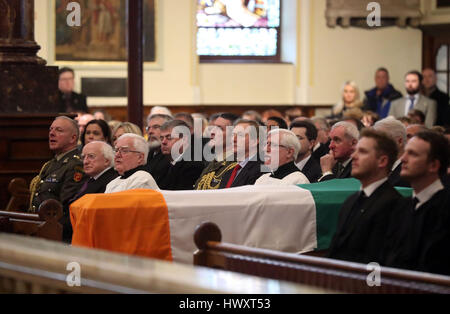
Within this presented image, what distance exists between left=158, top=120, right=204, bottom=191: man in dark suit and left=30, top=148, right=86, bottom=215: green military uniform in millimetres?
720

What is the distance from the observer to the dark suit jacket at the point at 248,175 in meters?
5.88

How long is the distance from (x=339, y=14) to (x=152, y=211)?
11.7m

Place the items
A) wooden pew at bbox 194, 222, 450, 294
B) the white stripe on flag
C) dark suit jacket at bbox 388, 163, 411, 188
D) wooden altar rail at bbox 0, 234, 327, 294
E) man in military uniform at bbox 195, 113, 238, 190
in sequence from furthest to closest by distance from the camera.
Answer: man in military uniform at bbox 195, 113, 238, 190
dark suit jacket at bbox 388, 163, 411, 188
the white stripe on flag
wooden pew at bbox 194, 222, 450, 294
wooden altar rail at bbox 0, 234, 327, 294

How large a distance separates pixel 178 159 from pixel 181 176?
0.44 feet

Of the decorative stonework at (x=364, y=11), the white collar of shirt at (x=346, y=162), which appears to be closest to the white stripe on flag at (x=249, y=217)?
the white collar of shirt at (x=346, y=162)

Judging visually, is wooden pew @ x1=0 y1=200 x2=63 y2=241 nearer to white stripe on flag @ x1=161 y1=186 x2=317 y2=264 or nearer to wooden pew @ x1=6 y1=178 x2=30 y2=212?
white stripe on flag @ x1=161 y1=186 x2=317 y2=264

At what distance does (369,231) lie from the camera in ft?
12.8

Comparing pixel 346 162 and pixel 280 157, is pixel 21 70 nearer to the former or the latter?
pixel 280 157

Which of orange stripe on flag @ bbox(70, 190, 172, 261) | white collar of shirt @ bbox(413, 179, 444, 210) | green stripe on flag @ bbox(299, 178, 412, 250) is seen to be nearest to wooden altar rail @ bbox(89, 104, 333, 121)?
green stripe on flag @ bbox(299, 178, 412, 250)

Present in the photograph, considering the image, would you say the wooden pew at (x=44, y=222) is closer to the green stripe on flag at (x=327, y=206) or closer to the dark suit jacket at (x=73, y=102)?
the green stripe on flag at (x=327, y=206)

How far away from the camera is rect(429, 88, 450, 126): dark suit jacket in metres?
12.2

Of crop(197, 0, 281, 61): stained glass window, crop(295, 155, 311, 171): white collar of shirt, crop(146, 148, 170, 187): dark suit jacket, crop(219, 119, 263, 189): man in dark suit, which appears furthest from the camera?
crop(197, 0, 281, 61): stained glass window

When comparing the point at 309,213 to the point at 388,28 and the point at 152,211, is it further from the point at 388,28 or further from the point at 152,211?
the point at 388,28
